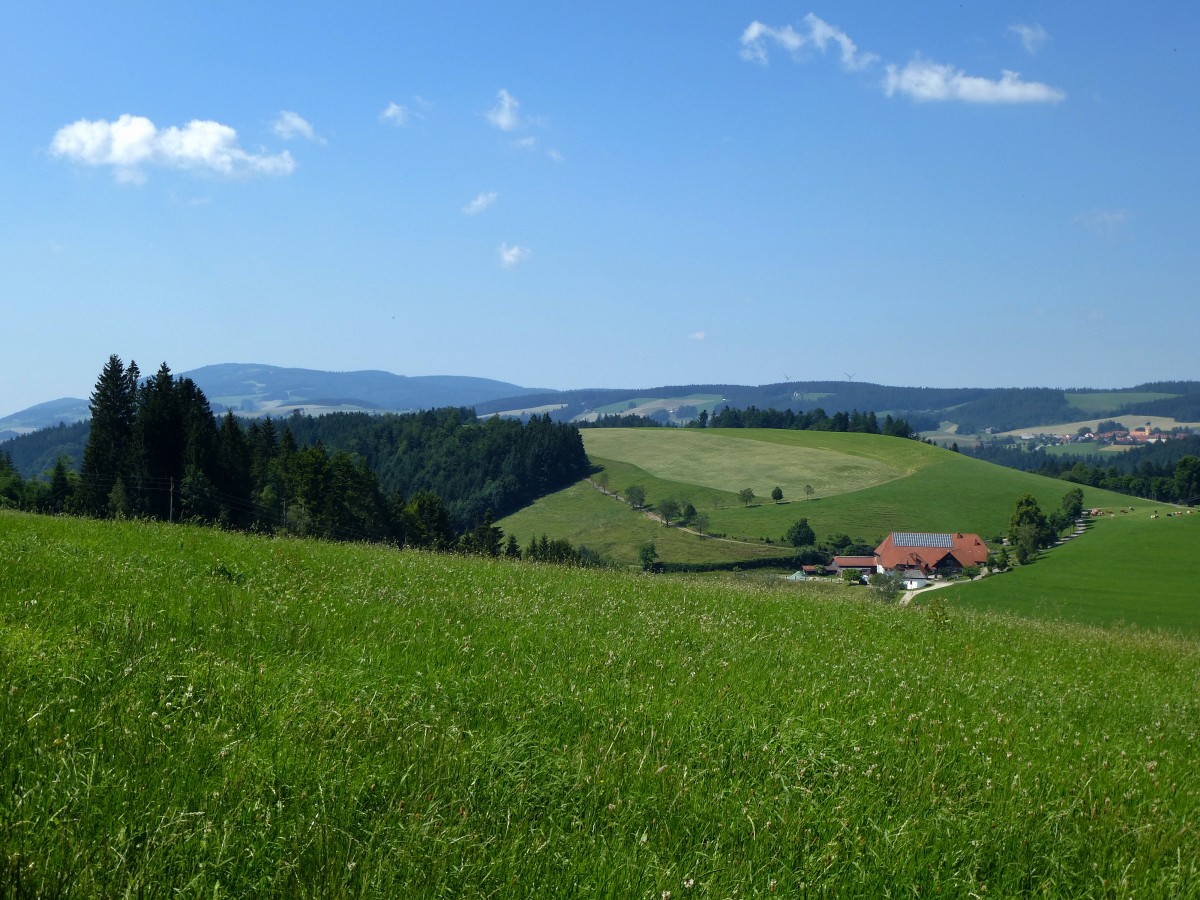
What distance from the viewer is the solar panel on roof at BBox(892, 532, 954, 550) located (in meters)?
109

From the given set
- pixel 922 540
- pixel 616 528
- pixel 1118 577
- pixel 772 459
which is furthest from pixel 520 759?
pixel 772 459

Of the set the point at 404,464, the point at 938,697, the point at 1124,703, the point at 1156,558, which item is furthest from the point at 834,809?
the point at 404,464

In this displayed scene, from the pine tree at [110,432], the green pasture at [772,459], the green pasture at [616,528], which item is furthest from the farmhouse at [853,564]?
Answer: the pine tree at [110,432]

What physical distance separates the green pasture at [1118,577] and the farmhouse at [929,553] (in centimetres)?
990

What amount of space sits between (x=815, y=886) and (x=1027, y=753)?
324cm

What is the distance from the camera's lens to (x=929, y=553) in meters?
106

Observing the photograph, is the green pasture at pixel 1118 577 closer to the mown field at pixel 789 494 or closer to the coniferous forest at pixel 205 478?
the mown field at pixel 789 494

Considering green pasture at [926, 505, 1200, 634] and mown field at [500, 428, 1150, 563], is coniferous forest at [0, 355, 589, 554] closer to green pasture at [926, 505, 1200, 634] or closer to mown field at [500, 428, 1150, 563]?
green pasture at [926, 505, 1200, 634]

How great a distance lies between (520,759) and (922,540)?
11284 cm

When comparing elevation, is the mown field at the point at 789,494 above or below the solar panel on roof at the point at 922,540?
above

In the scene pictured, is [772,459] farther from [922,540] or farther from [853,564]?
[853,564]

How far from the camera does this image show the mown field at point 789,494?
397ft

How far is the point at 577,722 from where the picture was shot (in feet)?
21.0

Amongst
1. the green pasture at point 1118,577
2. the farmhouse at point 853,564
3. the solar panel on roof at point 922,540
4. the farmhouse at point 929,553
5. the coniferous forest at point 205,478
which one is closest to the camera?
the coniferous forest at point 205,478
